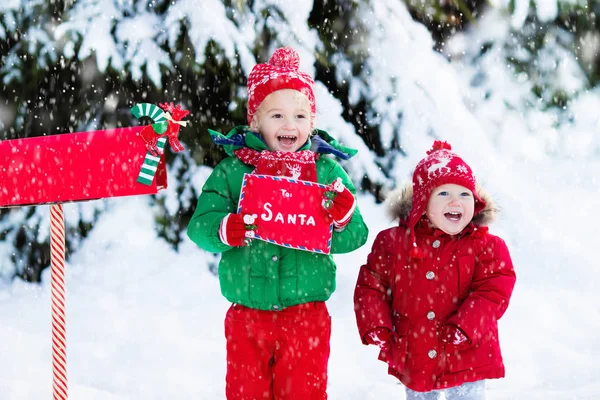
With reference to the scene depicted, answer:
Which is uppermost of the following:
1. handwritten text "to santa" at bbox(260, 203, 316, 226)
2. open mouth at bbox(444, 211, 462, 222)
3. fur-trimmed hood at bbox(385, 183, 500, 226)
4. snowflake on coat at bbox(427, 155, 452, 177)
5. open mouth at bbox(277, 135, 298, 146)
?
open mouth at bbox(277, 135, 298, 146)

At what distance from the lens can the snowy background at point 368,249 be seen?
484cm

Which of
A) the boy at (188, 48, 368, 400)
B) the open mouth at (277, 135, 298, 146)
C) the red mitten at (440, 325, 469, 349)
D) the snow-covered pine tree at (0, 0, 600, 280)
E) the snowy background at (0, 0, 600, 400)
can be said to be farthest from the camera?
the snow-covered pine tree at (0, 0, 600, 280)

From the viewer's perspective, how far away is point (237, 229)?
3.32m

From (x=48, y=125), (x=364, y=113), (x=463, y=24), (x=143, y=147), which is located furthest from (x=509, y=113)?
(x=143, y=147)

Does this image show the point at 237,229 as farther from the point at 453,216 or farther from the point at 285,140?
the point at 453,216

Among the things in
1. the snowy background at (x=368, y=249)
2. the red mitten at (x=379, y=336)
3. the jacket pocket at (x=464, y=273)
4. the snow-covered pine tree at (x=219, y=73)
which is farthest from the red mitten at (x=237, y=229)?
the snow-covered pine tree at (x=219, y=73)

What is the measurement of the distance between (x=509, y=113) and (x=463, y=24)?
2.93ft

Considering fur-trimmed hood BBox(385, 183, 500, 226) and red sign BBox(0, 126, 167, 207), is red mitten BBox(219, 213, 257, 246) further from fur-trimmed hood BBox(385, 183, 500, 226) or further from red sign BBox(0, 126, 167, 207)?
fur-trimmed hood BBox(385, 183, 500, 226)

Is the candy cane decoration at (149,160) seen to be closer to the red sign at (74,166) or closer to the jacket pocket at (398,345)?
the red sign at (74,166)

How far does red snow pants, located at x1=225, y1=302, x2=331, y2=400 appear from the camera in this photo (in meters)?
3.43

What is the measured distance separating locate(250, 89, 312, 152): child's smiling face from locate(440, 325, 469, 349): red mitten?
3.33ft

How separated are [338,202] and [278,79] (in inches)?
24.2

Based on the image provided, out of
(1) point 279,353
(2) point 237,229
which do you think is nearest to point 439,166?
(2) point 237,229

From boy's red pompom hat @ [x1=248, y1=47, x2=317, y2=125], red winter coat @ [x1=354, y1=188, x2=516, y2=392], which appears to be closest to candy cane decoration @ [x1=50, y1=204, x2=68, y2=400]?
boy's red pompom hat @ [x1=248, y1=47, x2=317, y2=125]
